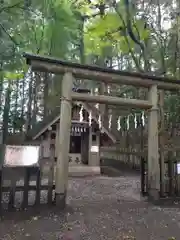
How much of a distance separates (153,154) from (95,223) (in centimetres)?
316

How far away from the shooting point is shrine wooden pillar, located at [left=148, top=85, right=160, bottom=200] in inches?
287

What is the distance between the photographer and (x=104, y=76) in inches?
290

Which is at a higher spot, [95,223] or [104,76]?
[104,76]

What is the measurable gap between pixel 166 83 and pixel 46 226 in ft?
19.0

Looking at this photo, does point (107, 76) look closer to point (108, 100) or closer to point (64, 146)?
point (108, 100)

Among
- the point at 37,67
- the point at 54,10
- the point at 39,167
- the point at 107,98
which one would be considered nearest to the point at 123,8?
the point at 54,10

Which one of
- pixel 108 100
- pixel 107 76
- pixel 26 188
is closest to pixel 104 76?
pixel 107 76

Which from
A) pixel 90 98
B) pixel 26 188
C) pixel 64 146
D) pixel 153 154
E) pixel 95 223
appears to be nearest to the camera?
pixel 95 223

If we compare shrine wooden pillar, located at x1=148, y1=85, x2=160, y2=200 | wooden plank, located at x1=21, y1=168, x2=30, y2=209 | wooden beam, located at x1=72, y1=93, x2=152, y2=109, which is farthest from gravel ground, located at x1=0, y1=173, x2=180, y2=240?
wooden beam, located at x1=72, y1=93, x2=152, y2=109

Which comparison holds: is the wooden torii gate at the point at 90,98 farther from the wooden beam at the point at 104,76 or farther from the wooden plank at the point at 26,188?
the wooden plank at the point at 26,188

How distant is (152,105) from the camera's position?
304 inches

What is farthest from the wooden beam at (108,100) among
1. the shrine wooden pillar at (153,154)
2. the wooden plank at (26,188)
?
the wooden plank at (26,188)

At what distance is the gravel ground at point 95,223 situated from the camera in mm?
4652

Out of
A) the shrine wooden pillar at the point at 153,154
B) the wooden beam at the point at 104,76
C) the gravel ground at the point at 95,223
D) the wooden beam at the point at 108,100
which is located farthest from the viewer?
the shrine wooden pillar at the point at 153,154
